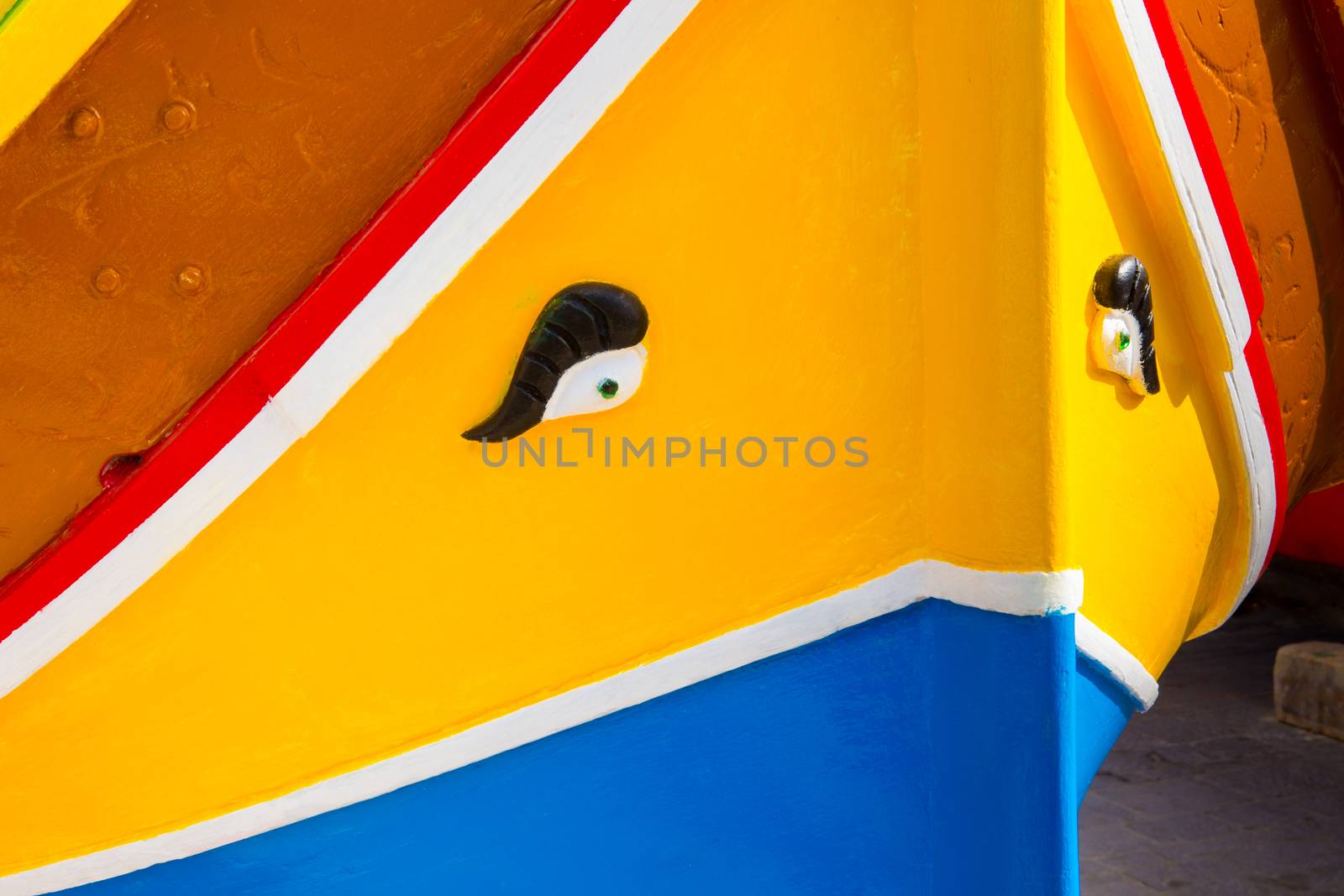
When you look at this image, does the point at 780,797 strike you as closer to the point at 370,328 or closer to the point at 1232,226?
the point at 370,328

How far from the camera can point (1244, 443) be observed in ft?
4.15

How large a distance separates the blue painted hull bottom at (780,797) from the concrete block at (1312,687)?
1.67 meters

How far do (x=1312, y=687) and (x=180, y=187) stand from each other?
238 cm

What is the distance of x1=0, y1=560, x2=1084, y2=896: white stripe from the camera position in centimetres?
98

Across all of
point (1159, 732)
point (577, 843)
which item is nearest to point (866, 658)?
point (577, 843)

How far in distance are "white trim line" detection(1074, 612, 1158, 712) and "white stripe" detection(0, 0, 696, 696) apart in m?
0.54

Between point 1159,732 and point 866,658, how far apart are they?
1.90 metres

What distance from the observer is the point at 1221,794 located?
2.31m

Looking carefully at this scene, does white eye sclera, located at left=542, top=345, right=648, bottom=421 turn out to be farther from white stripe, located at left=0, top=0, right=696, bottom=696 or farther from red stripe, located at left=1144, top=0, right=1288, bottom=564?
red stripe, located at left=1144, top=0, right=1288, bottom=564

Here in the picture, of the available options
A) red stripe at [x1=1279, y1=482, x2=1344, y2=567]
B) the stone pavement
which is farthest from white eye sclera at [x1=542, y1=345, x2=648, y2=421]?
red stripe at [x1=1279, y1=482, x2=1344, y2=567]

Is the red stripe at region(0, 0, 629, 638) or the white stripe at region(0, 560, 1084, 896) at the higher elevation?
the red stripe at region(0, 0, 629, 638)

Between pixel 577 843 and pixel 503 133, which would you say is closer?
pixel 503 133

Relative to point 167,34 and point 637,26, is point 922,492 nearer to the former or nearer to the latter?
point 637,26

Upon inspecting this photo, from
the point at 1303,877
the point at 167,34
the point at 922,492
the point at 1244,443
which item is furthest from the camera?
the point at 1303,877
